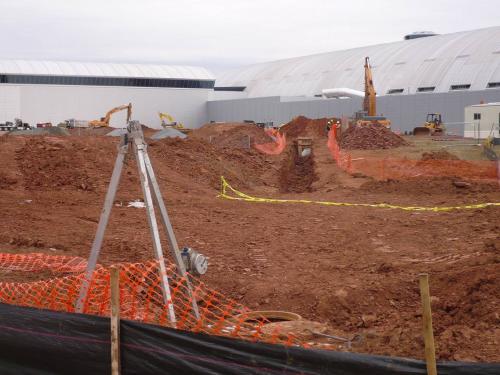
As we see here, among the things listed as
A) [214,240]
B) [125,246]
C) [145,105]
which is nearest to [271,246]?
[214,240]

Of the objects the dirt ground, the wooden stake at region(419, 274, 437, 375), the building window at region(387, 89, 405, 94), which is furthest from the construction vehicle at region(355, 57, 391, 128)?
the wooden stake at region(419, 274, 437, 375)

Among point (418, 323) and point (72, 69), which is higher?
point (72, 69)

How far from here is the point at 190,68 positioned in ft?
257

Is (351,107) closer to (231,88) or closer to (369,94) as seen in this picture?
(369,94)

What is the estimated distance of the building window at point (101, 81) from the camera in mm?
69475

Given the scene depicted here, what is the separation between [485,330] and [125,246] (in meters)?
7.31

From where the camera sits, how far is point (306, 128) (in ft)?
164

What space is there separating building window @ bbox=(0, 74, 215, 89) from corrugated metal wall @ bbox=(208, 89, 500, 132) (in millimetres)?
3089

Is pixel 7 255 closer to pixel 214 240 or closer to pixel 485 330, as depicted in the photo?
pixel 214 240

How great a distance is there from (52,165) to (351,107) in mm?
41966

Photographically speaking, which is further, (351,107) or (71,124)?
(351,107)

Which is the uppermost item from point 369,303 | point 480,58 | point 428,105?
point 480,58

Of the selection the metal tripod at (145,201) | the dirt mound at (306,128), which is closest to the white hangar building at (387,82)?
the dirt mound at (306,128)

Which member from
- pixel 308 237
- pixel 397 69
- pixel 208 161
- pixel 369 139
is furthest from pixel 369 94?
pixel 308 237
